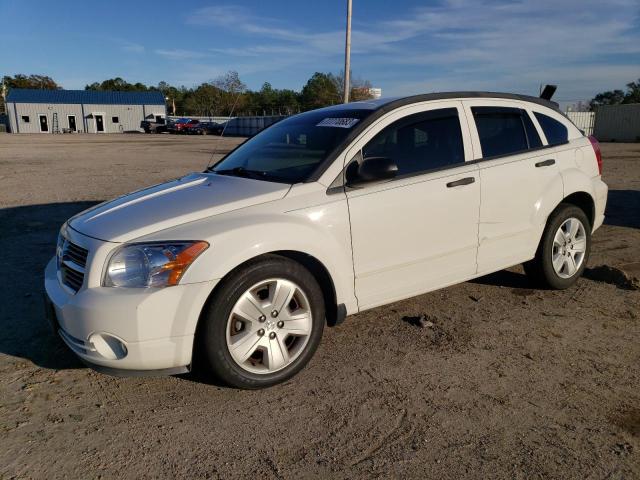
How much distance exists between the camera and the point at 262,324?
3.27 m

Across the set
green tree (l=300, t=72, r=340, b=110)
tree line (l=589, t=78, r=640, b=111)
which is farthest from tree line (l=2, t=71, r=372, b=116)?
tree line (l=589, t=78, r=640, b=111)

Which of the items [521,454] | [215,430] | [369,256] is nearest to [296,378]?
[215,430]

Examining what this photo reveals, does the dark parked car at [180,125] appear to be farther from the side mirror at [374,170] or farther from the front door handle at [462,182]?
the side mirror at [374,170]

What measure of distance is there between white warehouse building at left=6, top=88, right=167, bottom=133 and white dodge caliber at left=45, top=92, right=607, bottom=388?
71018mm

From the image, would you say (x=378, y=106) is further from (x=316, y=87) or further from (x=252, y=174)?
(x=316, y=87)

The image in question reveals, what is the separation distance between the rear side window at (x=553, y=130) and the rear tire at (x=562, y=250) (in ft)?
1.97

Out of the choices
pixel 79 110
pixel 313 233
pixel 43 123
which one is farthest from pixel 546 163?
pixel 43 123

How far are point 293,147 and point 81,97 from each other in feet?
240

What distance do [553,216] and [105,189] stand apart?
9.49 metres

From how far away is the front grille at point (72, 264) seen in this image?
319 cm

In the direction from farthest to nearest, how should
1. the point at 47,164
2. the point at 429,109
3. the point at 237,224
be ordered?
the point at 47,164, the point at 429,109, the point at 237,224

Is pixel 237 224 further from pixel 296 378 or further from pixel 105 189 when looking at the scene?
pixel 105 189

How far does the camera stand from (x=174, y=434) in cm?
288

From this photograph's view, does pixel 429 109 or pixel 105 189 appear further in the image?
pixel 105 189
